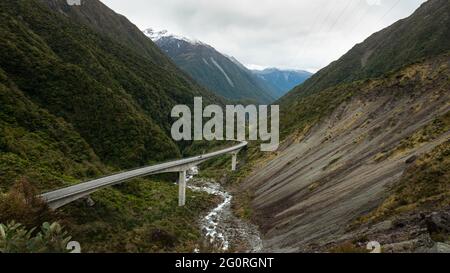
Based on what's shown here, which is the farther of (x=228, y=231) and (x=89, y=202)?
(x=89, y=202)

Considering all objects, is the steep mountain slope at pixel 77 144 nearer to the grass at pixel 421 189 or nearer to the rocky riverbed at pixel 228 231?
the rocky riverbed at pixel 228 231

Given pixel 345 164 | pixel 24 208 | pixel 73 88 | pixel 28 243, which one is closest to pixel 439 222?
pixel 28 243

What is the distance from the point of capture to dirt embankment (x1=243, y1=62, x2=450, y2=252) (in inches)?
1195

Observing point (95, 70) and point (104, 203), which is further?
point (95, 70)

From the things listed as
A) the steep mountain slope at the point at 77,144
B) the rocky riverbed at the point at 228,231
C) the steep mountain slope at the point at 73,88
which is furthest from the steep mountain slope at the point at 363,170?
the steep mountain slope at the point at 73,88

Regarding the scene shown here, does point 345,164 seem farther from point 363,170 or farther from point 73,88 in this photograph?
point 73,88

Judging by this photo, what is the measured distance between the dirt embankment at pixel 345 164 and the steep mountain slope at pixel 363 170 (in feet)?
0.49

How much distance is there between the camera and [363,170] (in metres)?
37.8

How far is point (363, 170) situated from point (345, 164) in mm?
4918

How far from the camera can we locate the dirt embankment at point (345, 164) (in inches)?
1195
